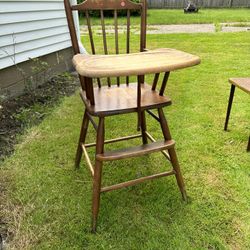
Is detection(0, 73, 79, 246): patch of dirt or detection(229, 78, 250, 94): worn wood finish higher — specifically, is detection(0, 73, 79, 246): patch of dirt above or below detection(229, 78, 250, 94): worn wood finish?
below

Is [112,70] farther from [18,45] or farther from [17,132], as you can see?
[18,45]

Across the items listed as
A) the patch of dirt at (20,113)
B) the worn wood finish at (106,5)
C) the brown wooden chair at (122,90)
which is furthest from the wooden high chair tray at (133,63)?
the patch of dirt at (20,113)

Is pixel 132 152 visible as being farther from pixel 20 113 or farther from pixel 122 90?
pixel 20 113

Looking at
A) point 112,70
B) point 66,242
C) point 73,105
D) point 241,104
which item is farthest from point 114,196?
point 241,104

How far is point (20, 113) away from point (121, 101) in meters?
1.40

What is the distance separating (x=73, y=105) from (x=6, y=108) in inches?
24.4

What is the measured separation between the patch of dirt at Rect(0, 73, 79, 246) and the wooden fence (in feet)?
40.3

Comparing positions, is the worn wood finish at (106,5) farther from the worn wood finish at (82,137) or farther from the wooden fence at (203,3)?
the wooden fence at (203,3)

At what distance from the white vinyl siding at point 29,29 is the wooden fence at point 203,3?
12.0 meters

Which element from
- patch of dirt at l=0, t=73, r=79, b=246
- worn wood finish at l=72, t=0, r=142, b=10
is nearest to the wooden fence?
patch of dirt at l=0, t=73, r=79, b=246

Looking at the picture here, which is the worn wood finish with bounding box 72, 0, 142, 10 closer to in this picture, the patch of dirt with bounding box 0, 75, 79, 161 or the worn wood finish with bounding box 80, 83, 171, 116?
the worn wood finish with bounding box 80, 83, 171, 116

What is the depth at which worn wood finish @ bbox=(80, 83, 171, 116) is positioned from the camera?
4.36 ft

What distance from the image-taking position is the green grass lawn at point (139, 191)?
1287mm

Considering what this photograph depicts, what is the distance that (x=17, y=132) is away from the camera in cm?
221
